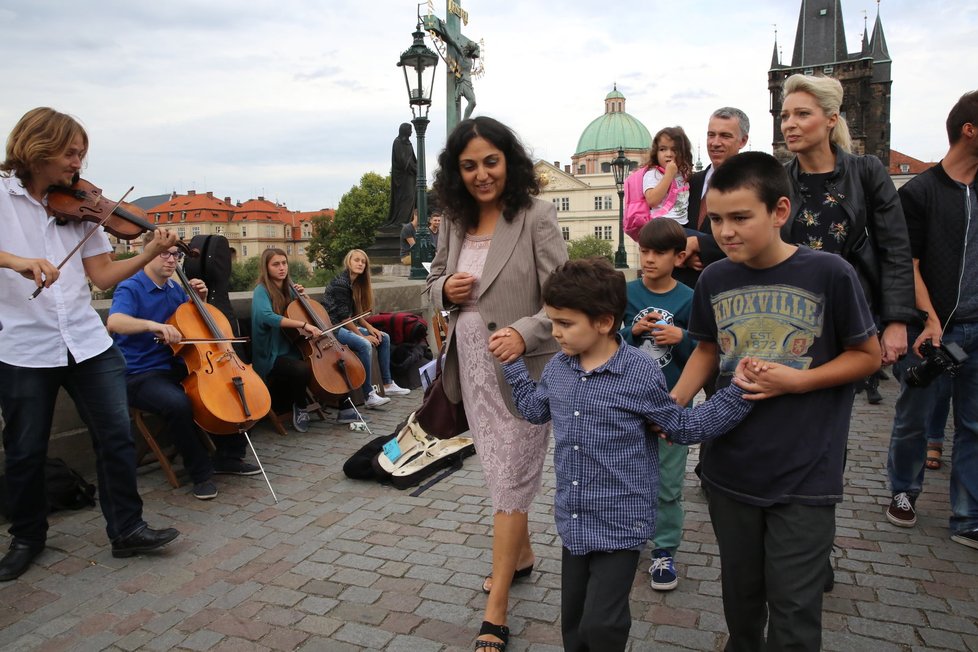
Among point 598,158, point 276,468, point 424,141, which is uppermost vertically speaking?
point 598,158

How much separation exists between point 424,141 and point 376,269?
3794mm

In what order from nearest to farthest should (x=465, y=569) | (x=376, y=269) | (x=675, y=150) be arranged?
(x=465, y=569) < (x=675, y=150) < (x=376, y=269)

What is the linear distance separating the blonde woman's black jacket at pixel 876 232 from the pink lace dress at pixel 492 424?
1.35 metres

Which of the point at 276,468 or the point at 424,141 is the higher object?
the point at 424,141

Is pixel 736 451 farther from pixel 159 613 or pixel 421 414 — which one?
pixel 159 613

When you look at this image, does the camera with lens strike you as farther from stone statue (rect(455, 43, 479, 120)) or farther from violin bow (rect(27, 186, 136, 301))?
stone statue (rect(455, 43, 479, 120))

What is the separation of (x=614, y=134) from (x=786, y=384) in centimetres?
10398

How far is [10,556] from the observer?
377cm

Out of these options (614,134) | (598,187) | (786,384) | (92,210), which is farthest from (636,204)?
(614,134)

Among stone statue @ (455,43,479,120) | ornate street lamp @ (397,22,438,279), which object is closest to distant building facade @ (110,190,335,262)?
stone statue @ (455,43,479,120)

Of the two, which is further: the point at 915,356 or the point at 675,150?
the point at 675,150

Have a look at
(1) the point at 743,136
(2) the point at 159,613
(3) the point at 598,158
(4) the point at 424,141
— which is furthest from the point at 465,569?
(3) the point at 598,158

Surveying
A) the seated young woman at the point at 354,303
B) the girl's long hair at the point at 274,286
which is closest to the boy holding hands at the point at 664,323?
the girl's long hair at the point at 274,286

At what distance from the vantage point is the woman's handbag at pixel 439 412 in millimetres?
3172
